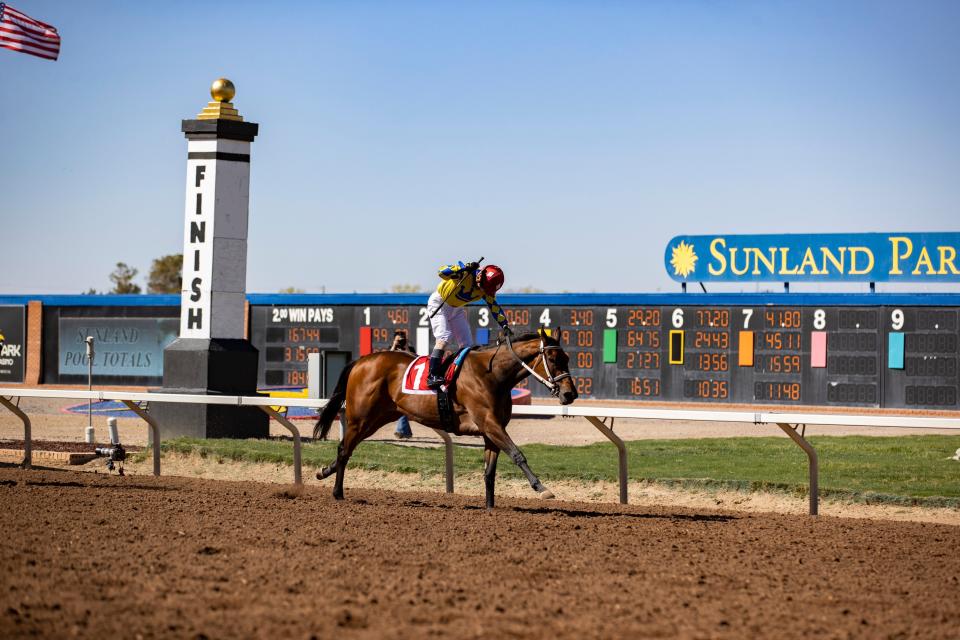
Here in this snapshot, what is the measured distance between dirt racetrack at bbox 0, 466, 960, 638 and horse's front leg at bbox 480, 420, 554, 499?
13.0 inches

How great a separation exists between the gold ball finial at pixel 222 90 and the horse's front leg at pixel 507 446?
9539 mm

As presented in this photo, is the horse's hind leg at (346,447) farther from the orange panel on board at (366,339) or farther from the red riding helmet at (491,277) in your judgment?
the orange panel on board at (366,339)

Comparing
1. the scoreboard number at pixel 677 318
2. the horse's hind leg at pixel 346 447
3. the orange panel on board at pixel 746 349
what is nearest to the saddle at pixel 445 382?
the horse's hind leg at pixel 346 447

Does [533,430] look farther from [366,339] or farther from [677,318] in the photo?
[366,339]

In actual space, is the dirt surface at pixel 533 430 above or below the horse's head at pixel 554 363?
below

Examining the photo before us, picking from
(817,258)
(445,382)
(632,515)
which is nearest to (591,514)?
(632,515)

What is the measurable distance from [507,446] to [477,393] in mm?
652

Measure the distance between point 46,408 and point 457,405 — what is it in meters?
18.1

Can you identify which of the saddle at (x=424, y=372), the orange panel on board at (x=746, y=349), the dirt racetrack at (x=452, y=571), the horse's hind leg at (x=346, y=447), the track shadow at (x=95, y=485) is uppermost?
the orange panel on board at (x=746, y=349)

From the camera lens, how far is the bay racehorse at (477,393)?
10547mm

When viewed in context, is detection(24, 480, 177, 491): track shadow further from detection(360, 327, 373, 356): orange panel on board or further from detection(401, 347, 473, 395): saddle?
detection(360, 327, 373, 356): orange panel on board

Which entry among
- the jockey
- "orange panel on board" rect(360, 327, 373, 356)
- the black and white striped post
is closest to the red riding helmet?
the jockey

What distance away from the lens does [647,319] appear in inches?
960

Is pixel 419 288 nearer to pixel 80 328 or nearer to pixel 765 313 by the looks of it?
pixel 80 328
